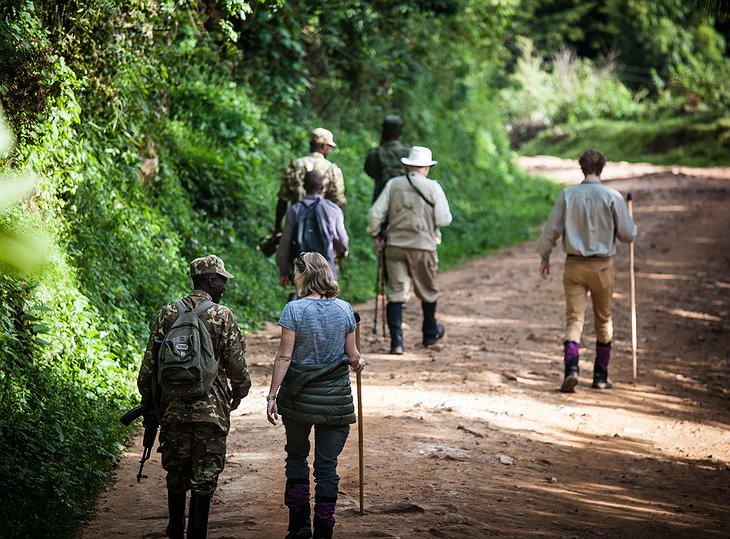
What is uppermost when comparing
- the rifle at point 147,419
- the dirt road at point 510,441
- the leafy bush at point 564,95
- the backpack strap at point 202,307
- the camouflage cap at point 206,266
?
the leafy bush at point 564,95

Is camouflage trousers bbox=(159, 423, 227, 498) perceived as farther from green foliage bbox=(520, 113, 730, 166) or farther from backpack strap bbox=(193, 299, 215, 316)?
green foliage bbox=(520, 113, 730, 166)

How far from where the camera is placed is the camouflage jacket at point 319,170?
945cm

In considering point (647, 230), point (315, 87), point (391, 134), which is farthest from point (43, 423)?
point (647, 230)

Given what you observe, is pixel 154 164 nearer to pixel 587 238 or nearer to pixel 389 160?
pixel 389 160

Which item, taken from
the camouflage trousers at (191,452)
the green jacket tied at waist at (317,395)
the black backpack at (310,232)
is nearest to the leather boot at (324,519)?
the green jacket tied at waist at (317,395)

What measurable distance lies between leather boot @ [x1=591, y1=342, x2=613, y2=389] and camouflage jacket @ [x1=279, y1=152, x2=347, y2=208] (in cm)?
293

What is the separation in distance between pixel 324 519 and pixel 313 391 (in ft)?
2.21

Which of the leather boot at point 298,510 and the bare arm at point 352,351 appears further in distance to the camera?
the bare arm at point 352,351

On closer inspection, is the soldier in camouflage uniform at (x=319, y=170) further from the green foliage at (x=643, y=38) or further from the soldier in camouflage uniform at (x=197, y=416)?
the green foliage at (x=643, y=38)

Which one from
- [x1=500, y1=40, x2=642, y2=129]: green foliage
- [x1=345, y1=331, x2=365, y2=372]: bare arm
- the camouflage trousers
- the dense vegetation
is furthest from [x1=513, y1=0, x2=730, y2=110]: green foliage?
the camouflage trousers

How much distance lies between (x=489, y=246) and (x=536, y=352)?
332 inches

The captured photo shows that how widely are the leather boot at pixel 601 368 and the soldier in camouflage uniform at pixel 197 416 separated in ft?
16.9

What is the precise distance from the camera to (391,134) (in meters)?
10.6

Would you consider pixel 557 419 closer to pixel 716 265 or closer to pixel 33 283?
pixel 33 283
